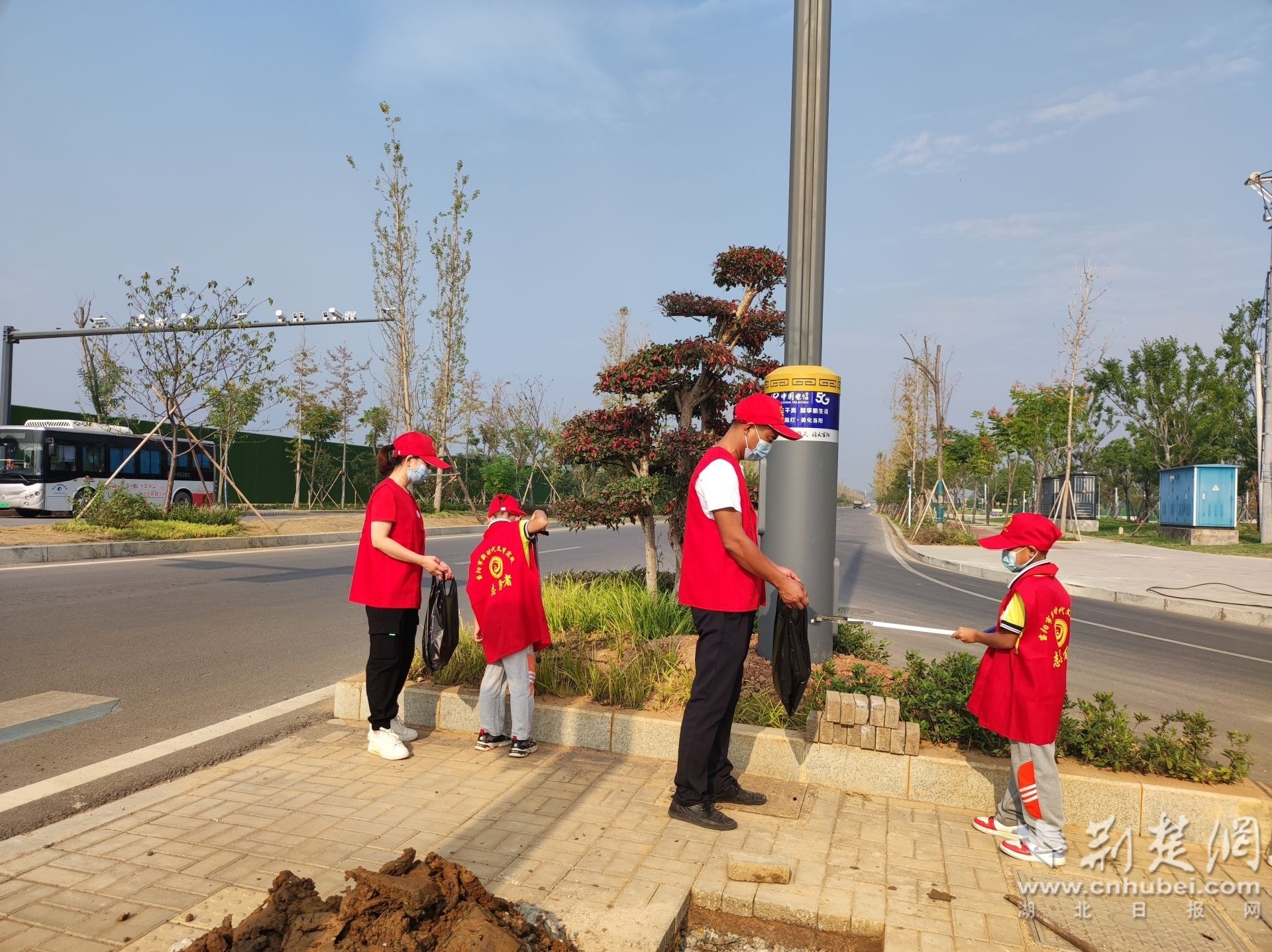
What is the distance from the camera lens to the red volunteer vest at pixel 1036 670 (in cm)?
375

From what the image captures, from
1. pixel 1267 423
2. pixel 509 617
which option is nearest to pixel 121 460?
pixel 509 617

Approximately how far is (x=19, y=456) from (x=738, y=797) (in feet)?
79.2

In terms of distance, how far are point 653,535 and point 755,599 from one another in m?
4.86

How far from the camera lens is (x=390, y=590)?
4.85m

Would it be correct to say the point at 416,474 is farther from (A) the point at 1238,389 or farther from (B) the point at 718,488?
(A) the point at 1238,389

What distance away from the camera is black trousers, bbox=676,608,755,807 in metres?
4.00

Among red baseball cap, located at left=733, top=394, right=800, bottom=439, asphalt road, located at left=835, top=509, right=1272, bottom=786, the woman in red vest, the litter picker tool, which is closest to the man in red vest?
red baseball cap, located at left=733, top=394, right=800, bottom=439

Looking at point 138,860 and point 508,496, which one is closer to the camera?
point 138,860

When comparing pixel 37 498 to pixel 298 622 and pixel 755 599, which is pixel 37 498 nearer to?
pixel 298 622

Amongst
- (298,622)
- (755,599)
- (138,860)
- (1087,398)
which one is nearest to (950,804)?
(755,599)

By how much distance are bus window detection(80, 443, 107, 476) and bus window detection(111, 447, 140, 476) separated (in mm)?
272

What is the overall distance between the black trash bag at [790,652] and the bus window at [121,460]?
24.8 meters

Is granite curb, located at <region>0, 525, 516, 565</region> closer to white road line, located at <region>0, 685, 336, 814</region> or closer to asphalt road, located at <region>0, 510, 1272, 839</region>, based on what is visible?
asphalt road, located at <region>0, 510, 1272, 839</region>

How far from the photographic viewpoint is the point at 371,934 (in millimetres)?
2488
